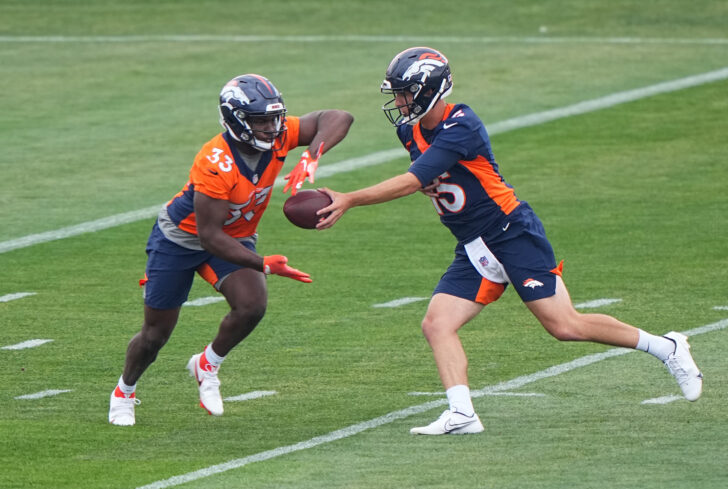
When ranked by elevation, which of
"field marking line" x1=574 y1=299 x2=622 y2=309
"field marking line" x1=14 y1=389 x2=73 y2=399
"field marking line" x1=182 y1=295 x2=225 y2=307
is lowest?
"field marking line" x1=182 y1=295 x2=225 y2=307

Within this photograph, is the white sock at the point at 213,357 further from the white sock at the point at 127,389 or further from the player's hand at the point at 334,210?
the player's hand at the point at 334,210

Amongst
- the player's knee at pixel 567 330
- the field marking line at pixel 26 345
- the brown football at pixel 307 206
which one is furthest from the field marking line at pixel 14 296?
the player's knee at pixel 567 330

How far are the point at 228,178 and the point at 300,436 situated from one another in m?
1.49

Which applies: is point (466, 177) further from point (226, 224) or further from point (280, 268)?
point (226, 224)

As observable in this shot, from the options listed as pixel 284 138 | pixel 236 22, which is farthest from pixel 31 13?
pixel 284 138

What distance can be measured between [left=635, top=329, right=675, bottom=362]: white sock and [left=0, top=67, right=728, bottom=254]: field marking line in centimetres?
791

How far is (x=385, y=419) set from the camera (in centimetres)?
890

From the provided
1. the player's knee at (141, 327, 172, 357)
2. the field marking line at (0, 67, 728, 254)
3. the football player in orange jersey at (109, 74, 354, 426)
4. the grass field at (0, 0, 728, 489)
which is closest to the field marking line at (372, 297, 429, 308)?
the grass field at (0, 0, 728, 489)

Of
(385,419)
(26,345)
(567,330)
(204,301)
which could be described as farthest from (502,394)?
(204,301)

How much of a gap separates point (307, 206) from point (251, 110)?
70 centimetres

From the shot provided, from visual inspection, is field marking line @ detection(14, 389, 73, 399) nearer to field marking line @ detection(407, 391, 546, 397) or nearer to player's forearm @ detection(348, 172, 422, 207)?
field marking line @ detection(407, 391, 546, 397)

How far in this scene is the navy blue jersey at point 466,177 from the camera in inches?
333

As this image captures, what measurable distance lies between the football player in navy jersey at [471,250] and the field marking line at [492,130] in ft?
23.7

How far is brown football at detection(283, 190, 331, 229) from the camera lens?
8.31 metres
